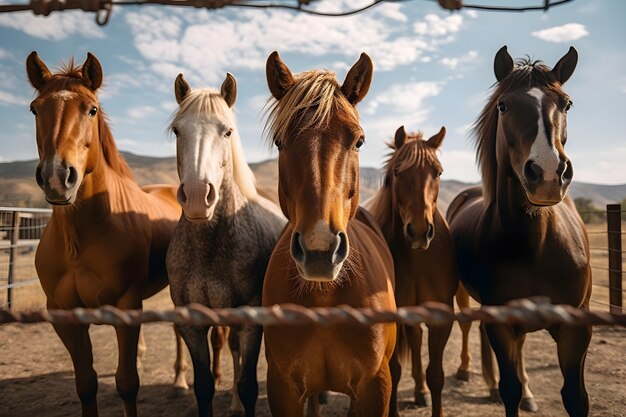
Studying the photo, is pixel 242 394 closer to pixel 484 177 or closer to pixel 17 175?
pixel 484 177

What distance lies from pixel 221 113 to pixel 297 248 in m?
1.74

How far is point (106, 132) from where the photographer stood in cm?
317

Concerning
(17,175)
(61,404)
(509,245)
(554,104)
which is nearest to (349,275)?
(509,245)

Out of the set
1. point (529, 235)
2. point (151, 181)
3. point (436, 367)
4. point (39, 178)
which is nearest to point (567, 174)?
point (529, 235)

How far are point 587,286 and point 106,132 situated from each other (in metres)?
3.94

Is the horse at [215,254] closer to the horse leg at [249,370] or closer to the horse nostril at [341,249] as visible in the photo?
the horse leg at [249,370]

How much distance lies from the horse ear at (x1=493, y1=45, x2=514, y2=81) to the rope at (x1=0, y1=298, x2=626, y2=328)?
2566 millimetres

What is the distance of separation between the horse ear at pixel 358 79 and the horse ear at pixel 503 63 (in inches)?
53.5

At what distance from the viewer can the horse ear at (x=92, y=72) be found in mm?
2877

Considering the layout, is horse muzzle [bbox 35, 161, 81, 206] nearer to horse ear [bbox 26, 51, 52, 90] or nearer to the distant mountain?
horse ear [bbox 26, 51, 52, 90]

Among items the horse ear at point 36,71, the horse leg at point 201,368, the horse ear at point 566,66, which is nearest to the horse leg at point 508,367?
the horse ear at point 566,66

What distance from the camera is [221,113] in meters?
2.92

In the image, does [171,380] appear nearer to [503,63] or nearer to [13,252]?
[13,252]

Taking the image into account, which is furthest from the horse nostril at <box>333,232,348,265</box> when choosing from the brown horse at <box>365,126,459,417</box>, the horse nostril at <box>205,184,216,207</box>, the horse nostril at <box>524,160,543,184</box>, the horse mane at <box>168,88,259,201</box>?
the horse mane at <box>168,88,259,201</box>
